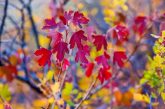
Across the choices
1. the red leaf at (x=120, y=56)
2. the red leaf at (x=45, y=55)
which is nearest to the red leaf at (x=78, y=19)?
the red leaf at (x=45, y=55)

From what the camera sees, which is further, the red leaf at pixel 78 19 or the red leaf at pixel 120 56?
the red leaf at pixel 120 56

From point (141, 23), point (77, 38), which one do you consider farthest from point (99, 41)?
point (141, 23)

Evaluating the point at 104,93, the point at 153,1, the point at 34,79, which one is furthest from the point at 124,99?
the point at 153,1

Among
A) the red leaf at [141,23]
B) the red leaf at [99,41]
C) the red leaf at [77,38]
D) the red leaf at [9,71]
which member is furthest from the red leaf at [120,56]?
the red leaf at [9,71]

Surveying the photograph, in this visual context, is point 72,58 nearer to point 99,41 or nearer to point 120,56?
point 120,56

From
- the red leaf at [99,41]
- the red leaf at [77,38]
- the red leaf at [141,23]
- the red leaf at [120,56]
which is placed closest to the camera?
the red leaf at [77,38]

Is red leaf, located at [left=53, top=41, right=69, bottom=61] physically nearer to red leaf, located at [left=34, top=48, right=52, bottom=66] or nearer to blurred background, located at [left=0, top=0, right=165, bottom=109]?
red leaf, located at [left=34, top=48, right=52, bottom=66]

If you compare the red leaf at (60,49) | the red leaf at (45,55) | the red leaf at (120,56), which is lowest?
the red leaf at (120,56)

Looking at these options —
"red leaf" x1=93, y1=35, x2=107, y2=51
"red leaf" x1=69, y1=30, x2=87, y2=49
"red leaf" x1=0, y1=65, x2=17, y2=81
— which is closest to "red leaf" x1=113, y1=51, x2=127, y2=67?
"red leaf" x1=93, y1=35, x2=107, y2=51

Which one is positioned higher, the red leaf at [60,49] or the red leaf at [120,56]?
the red leaf at [60,49]

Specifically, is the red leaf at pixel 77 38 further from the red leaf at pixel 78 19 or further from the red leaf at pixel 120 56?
the red leaf at pixel 120 56

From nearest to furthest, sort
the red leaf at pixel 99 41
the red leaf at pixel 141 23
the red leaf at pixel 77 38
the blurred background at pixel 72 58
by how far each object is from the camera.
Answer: the red leaf at pixel 77 38 < the red leaf at pixel 99 41 < the blurred background at pixel 72 58 < the red leaf at pixel 141 23

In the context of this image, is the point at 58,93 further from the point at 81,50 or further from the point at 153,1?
the point at 153,1

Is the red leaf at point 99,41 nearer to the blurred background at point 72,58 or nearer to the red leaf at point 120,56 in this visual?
the red leaf at point 120,56
